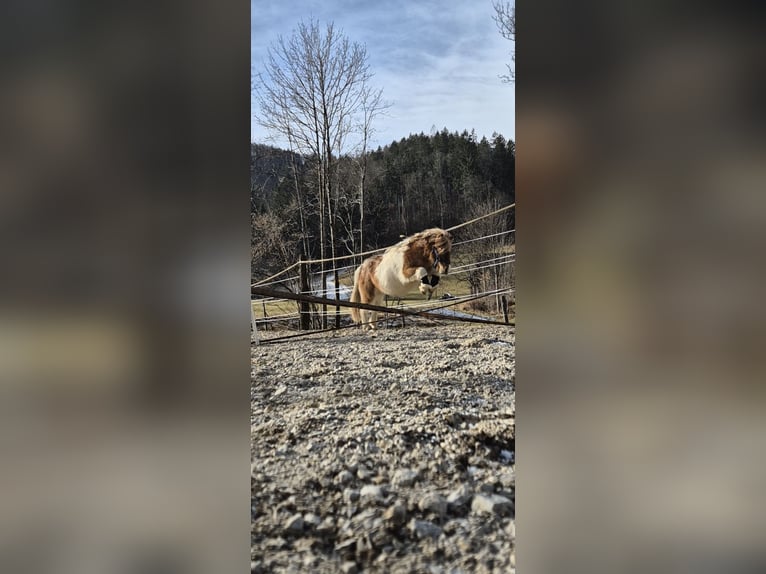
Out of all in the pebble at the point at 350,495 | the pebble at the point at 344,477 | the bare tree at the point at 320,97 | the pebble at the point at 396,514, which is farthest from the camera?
the bare tree at the point at 320,97

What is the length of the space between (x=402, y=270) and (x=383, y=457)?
74.8 inches

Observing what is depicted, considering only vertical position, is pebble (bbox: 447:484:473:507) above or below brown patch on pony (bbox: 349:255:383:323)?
below

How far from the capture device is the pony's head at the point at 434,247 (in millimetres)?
3416

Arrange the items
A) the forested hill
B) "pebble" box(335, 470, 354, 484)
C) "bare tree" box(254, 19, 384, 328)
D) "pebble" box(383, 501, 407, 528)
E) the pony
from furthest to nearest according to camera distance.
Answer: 1. the pony
2. the forested hill
3. "bare tree" box(254, 19, 384, 328)
4. "pebble" box(335, 470, 354, 484)
5. "pebble" box(383, 501, 407, 528)

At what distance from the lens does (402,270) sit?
335cm

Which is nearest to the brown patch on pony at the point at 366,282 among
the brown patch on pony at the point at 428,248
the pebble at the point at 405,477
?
the brown patch on pony at the point at 428,248

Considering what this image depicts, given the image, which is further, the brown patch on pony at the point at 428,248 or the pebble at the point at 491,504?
the brown patch on pony at the point at 428,248

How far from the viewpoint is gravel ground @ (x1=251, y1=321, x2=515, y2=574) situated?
3.00 feet

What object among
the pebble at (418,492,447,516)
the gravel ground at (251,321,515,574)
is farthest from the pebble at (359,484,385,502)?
the pebble at (418,492,447,516)
